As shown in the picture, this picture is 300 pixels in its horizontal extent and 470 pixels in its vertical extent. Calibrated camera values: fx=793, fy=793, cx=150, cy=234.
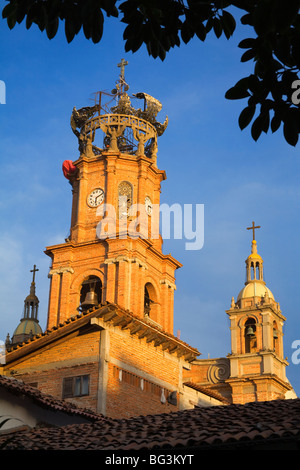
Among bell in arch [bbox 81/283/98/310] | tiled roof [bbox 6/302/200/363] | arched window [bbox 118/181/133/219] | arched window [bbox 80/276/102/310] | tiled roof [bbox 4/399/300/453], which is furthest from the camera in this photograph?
arched window [bbox 118/181/133/219]

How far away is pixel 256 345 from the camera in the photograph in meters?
54.7

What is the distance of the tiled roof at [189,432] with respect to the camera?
13875 millimetres

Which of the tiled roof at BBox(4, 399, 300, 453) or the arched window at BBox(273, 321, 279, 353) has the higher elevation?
the arched window at BBox(273, 321, 279, 353)

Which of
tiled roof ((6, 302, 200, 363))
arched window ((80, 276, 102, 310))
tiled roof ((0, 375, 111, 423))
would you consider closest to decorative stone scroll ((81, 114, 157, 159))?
arched window ((80, 276, 102, 310))

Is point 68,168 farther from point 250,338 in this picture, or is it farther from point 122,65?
point 250,338

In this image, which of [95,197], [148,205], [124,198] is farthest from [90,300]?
[148,205]

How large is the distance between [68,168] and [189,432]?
30.9 metres

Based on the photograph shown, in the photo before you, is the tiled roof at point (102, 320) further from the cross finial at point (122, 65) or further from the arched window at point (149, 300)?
the cross finial at point (122, 65)

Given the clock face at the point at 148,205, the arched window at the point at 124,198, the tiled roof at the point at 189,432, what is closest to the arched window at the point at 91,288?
the arched window at the point at 124,198

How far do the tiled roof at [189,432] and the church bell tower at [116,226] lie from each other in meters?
19.6

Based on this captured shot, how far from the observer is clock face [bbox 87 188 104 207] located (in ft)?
141

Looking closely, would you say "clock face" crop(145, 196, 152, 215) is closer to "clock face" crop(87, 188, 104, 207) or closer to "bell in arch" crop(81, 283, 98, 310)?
"clock face" crop(87, 188, 104, 207)

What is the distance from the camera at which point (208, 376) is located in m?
55.0

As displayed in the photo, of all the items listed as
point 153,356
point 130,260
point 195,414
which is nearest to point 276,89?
point 195,414
